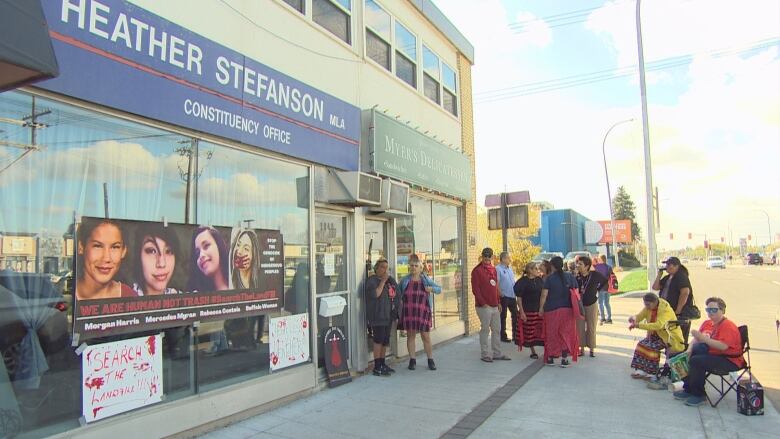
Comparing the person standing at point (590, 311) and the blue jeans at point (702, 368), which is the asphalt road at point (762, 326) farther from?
the person standing at point (590, 311)

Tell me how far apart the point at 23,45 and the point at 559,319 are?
7.54 m

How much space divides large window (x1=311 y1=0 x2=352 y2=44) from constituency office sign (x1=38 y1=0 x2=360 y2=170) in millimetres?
1096

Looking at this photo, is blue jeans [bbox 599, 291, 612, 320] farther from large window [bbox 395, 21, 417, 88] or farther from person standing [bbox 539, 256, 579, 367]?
large window [bbox 395, 21, 417, 88]

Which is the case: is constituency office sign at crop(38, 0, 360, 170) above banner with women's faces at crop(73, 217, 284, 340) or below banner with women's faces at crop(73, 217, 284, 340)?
above

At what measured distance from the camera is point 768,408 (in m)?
5.99

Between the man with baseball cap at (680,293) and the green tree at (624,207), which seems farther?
the green tree at (624,207)

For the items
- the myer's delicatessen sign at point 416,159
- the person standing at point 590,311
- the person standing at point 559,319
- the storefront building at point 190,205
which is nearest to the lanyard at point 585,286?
the person standing at point 590,311

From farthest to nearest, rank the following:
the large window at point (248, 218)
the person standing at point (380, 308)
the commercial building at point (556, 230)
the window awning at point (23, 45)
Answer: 1. the commercial building at point (556, 230)
2. the person standing at point (380, 308)
3. the large window at point (248, 218)
4. the window awning at point (23, 45)

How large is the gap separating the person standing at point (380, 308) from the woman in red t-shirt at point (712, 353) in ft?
12.5

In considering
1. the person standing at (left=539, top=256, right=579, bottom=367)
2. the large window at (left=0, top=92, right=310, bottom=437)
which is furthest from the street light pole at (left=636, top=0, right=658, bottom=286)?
the large window at (left=0, top=92, right=310, bottom=437)

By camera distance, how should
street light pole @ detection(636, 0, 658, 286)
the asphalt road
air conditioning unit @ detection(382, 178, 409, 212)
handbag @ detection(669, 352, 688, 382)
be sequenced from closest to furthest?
handbag @ detection(669, 352, 688, 382), the asphalt road, air conditioning unit @ detection(382, 178, 409, 212), street light pole @ detection(636, 0, 658, 286)

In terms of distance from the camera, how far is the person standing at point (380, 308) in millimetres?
7523

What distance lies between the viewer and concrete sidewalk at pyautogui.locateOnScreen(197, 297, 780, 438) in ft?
17.1

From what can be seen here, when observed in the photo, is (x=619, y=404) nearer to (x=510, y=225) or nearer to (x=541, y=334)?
(x=541, y=334)
